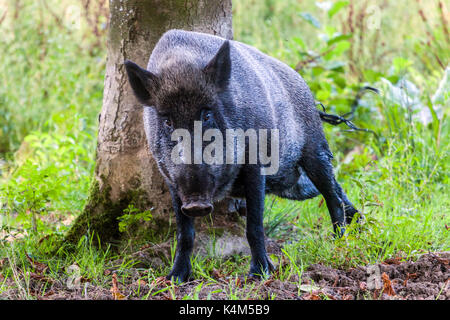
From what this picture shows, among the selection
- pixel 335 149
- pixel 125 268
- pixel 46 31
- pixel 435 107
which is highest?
pixel 46 31

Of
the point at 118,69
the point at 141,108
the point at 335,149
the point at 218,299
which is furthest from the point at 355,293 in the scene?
the point at 335,149

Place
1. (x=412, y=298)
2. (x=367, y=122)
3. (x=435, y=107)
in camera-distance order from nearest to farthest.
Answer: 1. (x=412, y=298)
2. (x=435, y=107)
3. (x=367, y=122)

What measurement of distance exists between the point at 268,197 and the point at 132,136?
1.38m

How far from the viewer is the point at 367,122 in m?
6.20

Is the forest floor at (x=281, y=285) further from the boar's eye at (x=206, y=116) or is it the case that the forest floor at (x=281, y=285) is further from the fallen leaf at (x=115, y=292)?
the boar's eye at (x=206, y=116)

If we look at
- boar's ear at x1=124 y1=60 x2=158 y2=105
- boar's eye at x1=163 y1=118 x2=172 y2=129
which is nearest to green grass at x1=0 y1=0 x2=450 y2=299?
boar's eye at x1=163 y1=118 x2=172 y2=129

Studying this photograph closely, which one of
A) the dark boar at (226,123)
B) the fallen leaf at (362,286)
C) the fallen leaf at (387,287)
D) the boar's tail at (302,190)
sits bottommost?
the fallen leaf at (362,286)

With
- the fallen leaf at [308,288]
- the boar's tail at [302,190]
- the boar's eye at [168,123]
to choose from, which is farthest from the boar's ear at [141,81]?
the boar's tail at [302,190]

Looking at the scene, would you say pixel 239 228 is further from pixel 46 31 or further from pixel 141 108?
pixel 46 31

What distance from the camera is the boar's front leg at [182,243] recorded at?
3328 mm

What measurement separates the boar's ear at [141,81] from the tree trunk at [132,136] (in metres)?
0.76

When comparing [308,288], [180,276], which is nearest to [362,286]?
[308,288]

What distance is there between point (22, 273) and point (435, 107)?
170 inches

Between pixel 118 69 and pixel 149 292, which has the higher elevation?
pixel 118 69
